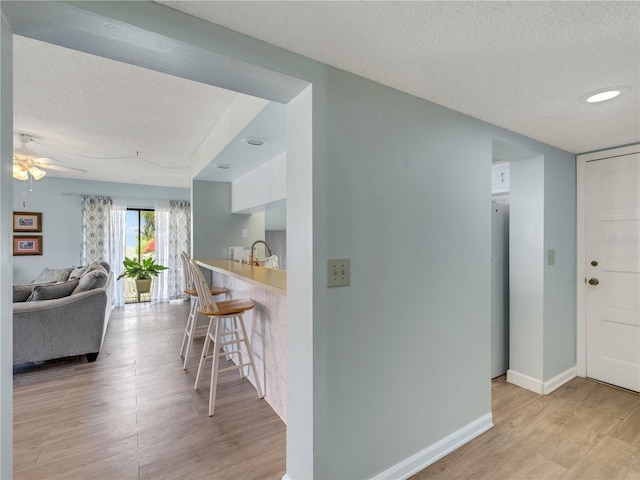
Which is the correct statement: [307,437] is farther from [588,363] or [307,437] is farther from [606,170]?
[606,170]

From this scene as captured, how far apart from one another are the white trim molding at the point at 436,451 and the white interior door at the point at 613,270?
1.47 m

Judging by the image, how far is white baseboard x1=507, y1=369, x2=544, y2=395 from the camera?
2584 mm

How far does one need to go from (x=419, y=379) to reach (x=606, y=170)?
2.54m

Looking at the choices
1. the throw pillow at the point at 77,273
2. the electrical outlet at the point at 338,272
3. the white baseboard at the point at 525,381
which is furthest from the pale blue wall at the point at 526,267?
the throw pillow at the point at 77,273

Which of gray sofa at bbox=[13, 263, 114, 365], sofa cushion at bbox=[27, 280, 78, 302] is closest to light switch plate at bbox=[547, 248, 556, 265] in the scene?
gray sofa at bbox=[13, 263, 114, 365]

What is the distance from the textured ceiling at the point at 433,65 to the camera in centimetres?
109

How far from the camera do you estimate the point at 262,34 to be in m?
1.21

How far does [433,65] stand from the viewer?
1.42 metres

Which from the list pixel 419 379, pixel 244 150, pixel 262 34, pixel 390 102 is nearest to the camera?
pixel 262 34

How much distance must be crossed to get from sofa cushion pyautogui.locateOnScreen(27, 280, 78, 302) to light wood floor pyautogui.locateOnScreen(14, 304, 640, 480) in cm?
→ 74

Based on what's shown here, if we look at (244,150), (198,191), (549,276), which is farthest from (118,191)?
(549,276)

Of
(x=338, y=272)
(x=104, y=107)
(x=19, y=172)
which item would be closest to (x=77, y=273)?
(x=19, y=172)

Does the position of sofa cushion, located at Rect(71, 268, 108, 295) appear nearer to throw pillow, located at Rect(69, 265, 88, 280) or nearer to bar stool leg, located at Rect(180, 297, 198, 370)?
bar stool leg, located at Rect(180, 297, 198, 370)

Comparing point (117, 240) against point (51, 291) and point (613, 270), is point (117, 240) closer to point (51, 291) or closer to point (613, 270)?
point (51, 291)
